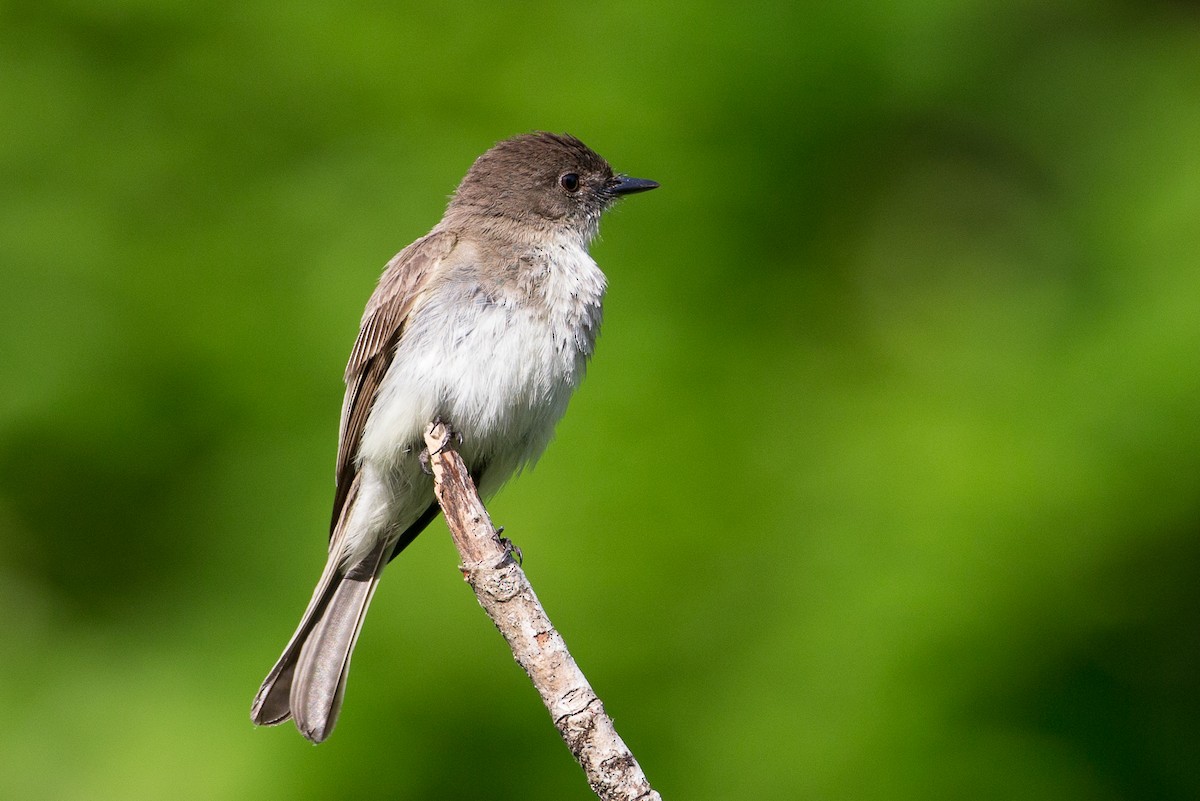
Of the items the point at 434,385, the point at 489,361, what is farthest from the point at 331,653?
the point at 489,361

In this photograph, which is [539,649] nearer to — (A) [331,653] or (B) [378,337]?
(A) [331,653]

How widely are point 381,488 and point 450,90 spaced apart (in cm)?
175

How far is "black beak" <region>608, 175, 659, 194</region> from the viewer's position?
475 centimetres

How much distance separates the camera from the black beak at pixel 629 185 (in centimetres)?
475

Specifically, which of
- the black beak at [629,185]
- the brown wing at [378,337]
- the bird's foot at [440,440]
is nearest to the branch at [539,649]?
the bird's foot at [440,440]

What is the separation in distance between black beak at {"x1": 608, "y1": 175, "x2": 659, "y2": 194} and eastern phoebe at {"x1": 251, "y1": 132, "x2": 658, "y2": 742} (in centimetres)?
33

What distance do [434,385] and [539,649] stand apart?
1333 mm

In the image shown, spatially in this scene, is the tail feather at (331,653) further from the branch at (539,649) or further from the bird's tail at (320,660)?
the branch at (539,649)

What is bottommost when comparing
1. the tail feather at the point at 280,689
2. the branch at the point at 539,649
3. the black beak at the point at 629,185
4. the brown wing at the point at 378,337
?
the branch at the point at 539,649

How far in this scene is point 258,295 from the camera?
5059 millimetres

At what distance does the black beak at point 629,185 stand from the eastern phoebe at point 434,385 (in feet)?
1.07

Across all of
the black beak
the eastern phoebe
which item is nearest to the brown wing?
the eastern phoebe

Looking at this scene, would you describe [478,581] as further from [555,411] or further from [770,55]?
[770,55]

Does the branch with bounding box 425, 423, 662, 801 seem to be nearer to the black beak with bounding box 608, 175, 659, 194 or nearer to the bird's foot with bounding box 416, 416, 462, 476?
the bird's foot with bounding box 416, 416, 462, 476
